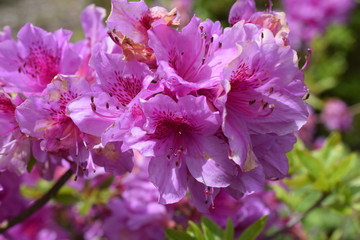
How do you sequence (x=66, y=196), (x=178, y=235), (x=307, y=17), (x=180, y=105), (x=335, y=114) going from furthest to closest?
(x=307, y=17)
(x=335, y=114)
(x=66, y=196)
(x=178, y=235)
(x=180, y=105)

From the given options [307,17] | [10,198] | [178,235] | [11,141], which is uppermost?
[11,141]

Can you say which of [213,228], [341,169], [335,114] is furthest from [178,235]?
[335,114]

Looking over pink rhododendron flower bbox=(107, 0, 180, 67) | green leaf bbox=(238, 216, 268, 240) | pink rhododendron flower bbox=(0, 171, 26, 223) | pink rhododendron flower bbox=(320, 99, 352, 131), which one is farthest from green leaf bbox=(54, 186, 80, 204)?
pink rhododendron flower bbox=(320, 99, 352, 131)

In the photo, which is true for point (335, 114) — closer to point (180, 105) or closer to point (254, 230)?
point (254, 230)

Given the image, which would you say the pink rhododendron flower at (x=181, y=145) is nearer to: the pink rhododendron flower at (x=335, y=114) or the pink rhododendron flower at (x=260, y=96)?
the pink rhododendron flower at (x=260, y=96)

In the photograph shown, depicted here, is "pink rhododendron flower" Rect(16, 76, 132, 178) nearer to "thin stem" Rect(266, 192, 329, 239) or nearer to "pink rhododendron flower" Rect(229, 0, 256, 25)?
"pink rhododendron flower" Rect(229, 0, 256, 25)

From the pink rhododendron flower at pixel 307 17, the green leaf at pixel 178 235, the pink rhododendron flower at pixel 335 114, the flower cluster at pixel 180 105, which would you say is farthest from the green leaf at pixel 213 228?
the pink rhododendron flower at pixel 307 17

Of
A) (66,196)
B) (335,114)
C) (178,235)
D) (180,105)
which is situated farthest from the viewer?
(335,114)

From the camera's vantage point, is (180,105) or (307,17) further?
(307,17)

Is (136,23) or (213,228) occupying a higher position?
(136,23)
